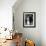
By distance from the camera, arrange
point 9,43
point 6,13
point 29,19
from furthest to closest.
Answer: point 29,19, point 6,13, point 9,43

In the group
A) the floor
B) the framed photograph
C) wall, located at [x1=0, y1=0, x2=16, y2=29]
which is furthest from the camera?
the framed photograph

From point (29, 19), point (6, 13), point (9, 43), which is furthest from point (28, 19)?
point (9, 43)

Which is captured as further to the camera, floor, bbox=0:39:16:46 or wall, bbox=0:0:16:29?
wall, bbox=0:0:16:29

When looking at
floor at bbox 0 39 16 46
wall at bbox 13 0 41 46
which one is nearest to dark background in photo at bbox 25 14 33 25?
wall at bbox 13 0 41 46

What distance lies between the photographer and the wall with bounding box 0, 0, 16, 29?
417 centimetres

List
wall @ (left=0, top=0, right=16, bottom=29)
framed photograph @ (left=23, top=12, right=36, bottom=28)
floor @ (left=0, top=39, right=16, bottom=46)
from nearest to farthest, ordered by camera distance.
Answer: floor @ (left=0, top=39, right=16, bottom=46) < wall @ (left=0, top=0, right=16, bottom=29) < framed photograph @ (left=23, top=12, right=36, bottom=28)

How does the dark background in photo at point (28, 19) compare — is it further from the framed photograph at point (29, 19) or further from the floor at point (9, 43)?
the floor at point (9, 43)

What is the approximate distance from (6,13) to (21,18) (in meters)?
1.04

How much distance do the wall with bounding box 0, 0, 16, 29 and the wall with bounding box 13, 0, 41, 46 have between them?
0.86 m

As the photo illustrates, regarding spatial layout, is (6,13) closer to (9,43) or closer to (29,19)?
(9,43)

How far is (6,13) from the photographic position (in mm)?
4211

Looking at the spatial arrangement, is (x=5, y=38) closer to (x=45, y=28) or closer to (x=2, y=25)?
(x=2, y=25)

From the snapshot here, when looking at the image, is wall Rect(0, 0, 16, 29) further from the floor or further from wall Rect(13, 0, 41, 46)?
wall Rect(13, 0, 41, 46)

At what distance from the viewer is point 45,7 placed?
4512 millimetres
